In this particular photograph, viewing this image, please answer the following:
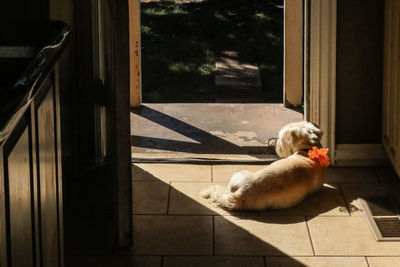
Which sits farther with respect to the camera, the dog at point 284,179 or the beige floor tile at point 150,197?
the beige floor tile at point 150,197

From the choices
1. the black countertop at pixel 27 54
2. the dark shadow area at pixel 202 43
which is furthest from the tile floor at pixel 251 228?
the dark shadow area at pixel 202 43

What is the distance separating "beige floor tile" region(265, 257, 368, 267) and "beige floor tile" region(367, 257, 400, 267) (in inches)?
1.4

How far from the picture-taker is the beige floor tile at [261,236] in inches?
161

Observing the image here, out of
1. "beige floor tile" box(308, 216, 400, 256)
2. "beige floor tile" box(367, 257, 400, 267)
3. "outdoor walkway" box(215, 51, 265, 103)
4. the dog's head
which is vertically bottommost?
"beige floor tile" box(367, 257, 400, 267)

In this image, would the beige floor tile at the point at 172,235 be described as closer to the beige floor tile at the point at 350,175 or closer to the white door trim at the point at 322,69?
the beige floor tile at the point at 350,175

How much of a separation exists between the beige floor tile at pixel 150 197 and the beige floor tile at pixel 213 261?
2.31 ft

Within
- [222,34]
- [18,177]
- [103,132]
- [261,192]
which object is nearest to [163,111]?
[103,132]

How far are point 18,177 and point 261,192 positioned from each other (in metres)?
2.72

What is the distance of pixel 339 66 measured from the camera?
17.9 feet

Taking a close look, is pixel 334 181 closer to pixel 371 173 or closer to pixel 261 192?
pixel 371 173

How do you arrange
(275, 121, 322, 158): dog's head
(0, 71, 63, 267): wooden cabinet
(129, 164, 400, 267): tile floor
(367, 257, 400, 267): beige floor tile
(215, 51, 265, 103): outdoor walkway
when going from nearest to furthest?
(0, 71, 63, 267): wooden cabinet, (367, 257, 400, 267): beige floor tile, (129, 164, 400, 267): tile floor, (275, 121, 322, 158): dog's head, (215, 51, 265, 103): outdoor walkway

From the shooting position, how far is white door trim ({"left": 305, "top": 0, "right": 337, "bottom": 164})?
5.31m

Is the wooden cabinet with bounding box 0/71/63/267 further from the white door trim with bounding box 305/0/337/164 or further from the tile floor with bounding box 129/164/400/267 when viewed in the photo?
the white door trim with bounding box 305/0/337/164

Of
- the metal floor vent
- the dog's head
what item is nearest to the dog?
the dog's head
